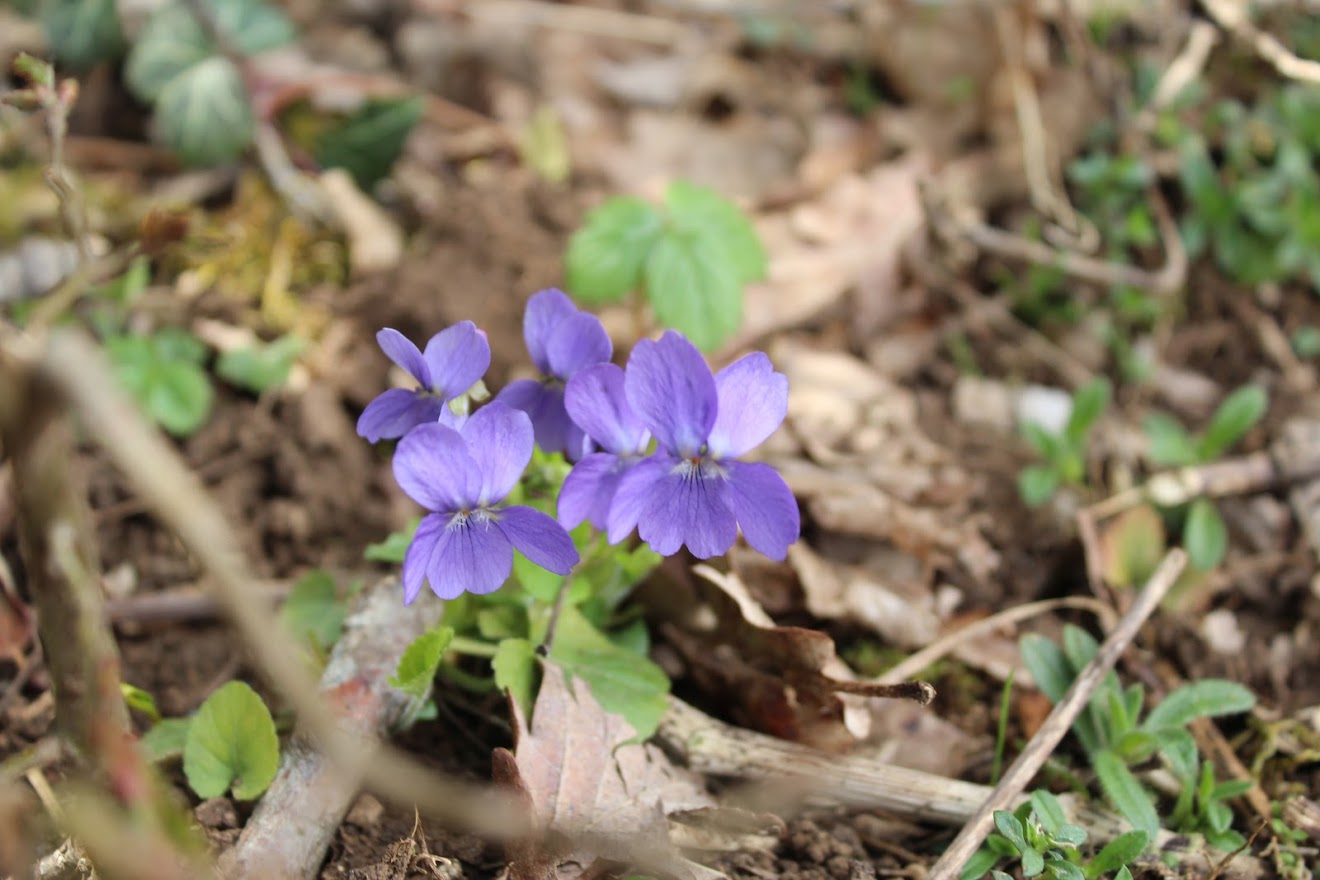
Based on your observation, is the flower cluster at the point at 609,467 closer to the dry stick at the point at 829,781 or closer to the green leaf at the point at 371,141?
the dry stick at the point at 829,781

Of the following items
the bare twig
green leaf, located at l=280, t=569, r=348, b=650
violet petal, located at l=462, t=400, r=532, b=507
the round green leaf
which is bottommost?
the round green leaf

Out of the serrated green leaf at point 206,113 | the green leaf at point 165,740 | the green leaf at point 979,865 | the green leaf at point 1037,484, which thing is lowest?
the green leaf at point 165,740

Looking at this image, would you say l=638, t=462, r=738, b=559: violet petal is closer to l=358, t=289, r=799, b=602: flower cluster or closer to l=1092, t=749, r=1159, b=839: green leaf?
l=358, t=289, r=799, b=602: flower cluster

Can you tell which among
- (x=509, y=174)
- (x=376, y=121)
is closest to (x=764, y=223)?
(x=509, y=174)

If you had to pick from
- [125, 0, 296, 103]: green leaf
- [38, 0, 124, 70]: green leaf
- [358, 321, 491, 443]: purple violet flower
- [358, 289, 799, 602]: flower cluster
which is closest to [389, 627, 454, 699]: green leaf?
[358, 289, 799, 602]: flower cluster

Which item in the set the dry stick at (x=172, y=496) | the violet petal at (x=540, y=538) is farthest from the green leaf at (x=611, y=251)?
the dry stick at (x=172, y=496)

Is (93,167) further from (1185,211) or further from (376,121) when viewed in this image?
(1185,211)

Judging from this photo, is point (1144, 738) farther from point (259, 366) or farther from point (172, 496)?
point (259, 366)
